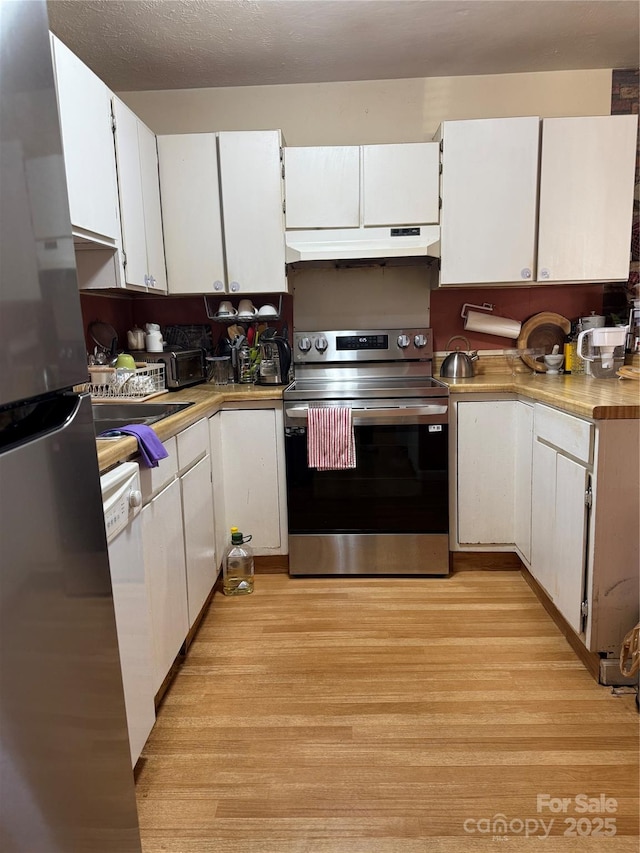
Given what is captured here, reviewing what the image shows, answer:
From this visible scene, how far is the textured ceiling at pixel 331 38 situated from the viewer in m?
2.23

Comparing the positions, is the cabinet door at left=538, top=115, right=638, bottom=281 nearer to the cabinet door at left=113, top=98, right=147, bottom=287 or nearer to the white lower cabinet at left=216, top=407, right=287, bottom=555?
the white lower cabinet at left=216, top=407, right=287, bottom=555

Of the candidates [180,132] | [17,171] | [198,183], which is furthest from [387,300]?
[17,171]

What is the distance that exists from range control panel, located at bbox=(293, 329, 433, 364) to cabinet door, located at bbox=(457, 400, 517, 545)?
0.54 meters

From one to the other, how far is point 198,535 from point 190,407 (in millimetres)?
504

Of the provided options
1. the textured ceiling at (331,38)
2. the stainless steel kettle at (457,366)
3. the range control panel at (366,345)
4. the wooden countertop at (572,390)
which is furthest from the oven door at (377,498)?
the textured ceiling at (331,38)

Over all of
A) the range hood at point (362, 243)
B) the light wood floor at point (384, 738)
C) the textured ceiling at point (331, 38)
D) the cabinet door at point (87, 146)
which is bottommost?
the light wood floor at point (384, 738)

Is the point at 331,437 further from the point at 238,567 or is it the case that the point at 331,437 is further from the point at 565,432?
the point at 565,432

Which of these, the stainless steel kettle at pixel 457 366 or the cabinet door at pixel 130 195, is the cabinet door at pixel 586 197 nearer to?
the stainless steel kettle at pixel 457 366

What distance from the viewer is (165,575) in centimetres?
172

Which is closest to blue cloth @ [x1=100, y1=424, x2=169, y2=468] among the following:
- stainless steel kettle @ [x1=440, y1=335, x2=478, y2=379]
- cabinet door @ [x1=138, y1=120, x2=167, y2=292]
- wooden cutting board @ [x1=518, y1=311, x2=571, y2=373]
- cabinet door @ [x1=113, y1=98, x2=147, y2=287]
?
cabinet door @ [x1=113, y1=98, x2=147, y2=287]

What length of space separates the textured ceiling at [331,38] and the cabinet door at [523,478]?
168 centimetres

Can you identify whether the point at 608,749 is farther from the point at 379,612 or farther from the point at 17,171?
the point at 17,171

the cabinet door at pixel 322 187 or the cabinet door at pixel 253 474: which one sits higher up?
the cabinet door at pixel 322 187

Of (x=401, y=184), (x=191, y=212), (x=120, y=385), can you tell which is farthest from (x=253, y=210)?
(x=120, y=385)
